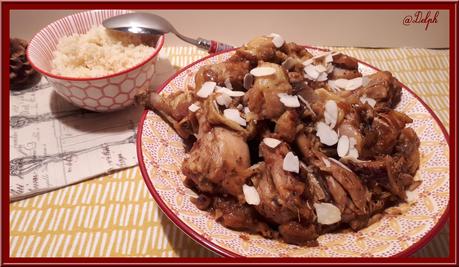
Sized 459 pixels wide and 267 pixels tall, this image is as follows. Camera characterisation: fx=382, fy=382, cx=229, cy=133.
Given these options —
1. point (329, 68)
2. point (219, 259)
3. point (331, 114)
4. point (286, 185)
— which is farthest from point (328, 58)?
point (219, 259)

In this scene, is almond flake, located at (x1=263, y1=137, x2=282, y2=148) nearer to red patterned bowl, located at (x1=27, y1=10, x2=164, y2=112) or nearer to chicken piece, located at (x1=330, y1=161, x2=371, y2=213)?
chicken piece, located at (x1=330, y1=161, x2=371, y2=213)

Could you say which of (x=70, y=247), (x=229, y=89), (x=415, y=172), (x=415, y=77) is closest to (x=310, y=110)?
(x=229, y=89)

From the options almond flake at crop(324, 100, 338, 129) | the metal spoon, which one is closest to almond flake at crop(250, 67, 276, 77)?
almond flake at crop(324, 100, 338, 129)

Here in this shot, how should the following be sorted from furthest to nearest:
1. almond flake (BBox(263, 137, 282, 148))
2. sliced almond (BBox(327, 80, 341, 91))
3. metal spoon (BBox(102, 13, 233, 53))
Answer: metal spoon (BBox(102, 13, 233, 53)) < sliced almond (BBox(327, 80, 341, 91)) < almond flake (BBox(263, 137, 282, 148))

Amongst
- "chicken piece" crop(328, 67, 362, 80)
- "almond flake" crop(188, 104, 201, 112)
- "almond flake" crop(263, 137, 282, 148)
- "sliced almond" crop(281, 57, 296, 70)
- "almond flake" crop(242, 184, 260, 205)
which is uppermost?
"sliced almond" crop(281, 57, 296, 70)

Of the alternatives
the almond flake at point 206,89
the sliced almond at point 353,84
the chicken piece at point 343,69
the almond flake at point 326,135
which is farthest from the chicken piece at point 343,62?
the almond flake at point 206,89
